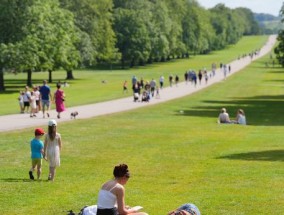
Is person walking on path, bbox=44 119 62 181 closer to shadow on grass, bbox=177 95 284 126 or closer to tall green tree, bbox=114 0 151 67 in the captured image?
shadow on grass, bbox=177 95 284 126

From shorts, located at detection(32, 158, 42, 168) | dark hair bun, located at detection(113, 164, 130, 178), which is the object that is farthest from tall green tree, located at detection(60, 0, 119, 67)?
dark hair bun, located at detection(113, 164, 130, 178)

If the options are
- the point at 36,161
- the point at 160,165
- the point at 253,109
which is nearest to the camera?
the point at 36,161

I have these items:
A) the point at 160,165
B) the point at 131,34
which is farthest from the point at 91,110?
the point at 131,34

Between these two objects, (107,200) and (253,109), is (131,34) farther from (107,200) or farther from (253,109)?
(107,200)

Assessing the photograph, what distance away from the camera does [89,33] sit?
92.1m

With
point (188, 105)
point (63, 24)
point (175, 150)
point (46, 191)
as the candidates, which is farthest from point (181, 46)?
point (46, 191)

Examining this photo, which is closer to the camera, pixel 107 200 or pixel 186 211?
pixel 107 200

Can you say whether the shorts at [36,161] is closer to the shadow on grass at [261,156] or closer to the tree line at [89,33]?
the shadow on grass at [261,156]

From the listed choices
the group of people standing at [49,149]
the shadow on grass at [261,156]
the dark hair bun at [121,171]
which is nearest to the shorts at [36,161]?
the group of people standing at [49,149]

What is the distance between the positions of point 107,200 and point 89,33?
3202 inches

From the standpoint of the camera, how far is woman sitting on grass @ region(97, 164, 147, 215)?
11633mm

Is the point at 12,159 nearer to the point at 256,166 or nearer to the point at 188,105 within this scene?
the point at 256,166

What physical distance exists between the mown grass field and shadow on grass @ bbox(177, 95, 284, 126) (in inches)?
24.8

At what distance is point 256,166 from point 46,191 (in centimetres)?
717
